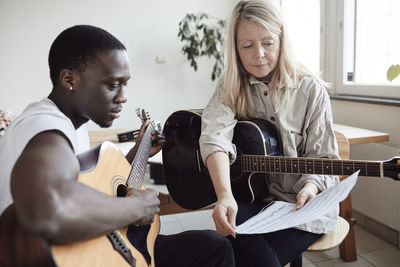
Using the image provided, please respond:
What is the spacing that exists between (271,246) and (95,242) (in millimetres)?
637

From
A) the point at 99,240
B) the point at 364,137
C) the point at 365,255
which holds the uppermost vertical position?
the point at 99,240

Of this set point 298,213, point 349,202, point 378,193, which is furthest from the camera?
point 378,193

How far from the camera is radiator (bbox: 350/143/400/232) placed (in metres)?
2.05

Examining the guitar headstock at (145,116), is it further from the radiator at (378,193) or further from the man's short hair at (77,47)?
the radiator at (378,193)

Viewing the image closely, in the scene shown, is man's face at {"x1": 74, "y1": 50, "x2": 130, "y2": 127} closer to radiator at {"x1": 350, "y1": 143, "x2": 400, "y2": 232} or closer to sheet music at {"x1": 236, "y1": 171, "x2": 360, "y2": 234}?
sheet music at {"x1": 236, "y1": 171, "x2": 360, "y2": 234}

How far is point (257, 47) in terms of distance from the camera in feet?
4.29

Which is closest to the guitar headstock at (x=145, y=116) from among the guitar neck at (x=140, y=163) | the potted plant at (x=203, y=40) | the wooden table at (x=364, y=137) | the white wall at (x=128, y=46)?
the guitar neck at (x=140, y=163)

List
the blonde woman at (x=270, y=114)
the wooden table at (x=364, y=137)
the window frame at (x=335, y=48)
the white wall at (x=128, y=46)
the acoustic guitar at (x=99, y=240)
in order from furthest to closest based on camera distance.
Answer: the white wall at (x=128, y=46) < the window frame at (x=335, y=48) < the wooden table at (x=364, y=137) < the blonde woman at (x=270, y=114) < the acoustic guitar at (x=99, y=240)

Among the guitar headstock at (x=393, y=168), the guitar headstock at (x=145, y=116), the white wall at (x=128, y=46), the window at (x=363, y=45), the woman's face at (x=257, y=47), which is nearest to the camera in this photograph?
the guitar headstock at (x=393, y=168)

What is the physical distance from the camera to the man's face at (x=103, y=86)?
913 mm

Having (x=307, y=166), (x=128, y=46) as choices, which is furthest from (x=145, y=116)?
(x=128, y=46)

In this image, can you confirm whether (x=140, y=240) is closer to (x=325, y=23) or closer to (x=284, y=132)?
(x=284, y=132)

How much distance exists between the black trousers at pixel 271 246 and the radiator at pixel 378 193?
109cm

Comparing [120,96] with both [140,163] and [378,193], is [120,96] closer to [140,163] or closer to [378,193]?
[140,163]
